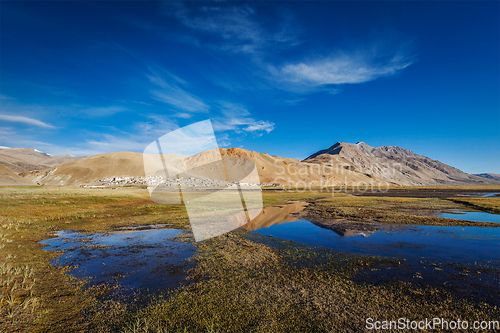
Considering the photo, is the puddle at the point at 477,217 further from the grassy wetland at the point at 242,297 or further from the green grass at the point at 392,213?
the grassy wetland at the point at 242,297

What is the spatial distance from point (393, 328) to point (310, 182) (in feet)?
607

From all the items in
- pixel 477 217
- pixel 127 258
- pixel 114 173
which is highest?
pixel 114 173

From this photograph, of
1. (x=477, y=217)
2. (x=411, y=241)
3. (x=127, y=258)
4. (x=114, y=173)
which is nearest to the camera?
(x=127, y=258)

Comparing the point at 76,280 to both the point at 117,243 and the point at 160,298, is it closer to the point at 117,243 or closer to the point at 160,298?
the point at 160,298

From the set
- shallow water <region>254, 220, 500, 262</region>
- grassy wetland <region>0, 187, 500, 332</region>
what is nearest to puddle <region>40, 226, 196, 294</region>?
grassy wetland <region>0, 187, 500, 332</region>

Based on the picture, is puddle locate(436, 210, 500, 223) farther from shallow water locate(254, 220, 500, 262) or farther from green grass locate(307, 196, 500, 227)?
shallow water locate(254, 220, 500, 262)

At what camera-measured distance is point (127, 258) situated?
12797 millimetres

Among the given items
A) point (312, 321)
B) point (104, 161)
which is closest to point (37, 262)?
point (312, 321)

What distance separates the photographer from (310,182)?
184 m

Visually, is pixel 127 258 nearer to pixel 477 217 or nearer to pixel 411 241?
pixel 411 241

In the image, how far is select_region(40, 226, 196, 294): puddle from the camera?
9.73 m

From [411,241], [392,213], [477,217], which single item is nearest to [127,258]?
[411,241]

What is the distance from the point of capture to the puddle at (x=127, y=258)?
9.73 m

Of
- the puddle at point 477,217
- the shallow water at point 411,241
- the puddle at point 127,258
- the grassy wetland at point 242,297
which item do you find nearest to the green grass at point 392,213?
the puddle at point 477,217
